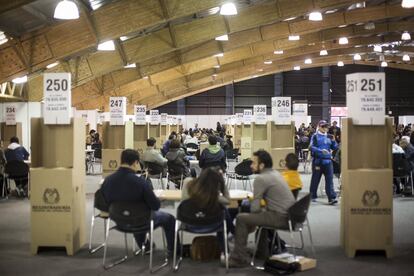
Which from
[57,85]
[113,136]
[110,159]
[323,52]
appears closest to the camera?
[57,85]

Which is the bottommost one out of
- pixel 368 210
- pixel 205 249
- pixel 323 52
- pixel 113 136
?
pixel 205 249

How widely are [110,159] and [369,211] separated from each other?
6.22 meters

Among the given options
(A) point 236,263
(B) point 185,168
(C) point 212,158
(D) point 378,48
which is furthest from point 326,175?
(D) point 378,48

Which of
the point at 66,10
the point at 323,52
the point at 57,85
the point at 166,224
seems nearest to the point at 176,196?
the point at 166,224

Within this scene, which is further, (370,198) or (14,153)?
(14,153)

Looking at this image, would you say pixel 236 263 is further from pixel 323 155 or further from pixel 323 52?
pixel 323 52

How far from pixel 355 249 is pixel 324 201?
4.04 metres

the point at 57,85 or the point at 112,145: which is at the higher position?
the point at 57,85

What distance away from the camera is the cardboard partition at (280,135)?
10633 millimetres

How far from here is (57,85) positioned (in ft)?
21.0

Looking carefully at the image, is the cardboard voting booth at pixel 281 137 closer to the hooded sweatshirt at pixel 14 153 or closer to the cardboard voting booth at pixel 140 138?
the cardboard voting booth at pixel 140 138

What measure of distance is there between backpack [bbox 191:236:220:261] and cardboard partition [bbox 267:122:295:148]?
4.97m

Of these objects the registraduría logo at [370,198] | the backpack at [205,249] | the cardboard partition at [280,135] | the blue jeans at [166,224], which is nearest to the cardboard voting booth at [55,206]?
the blue jeans at [166,224]

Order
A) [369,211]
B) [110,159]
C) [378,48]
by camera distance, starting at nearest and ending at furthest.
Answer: [369,211], [110,159], [378,48]
